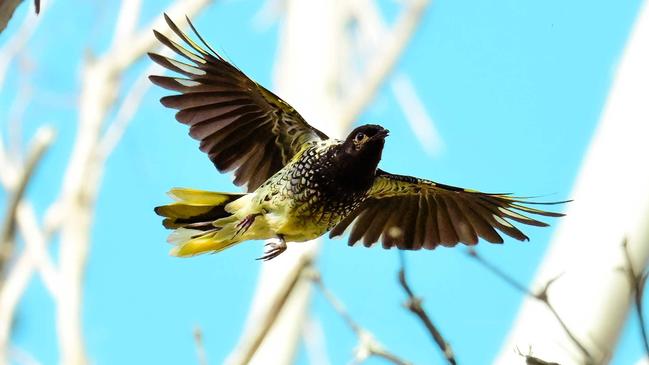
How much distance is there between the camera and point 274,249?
327 cm

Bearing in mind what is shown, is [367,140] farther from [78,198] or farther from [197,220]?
[78,198]

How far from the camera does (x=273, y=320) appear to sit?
2924mm

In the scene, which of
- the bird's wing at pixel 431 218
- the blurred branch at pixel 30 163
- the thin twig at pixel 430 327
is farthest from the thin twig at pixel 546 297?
the blurred branch at pixel 30 163

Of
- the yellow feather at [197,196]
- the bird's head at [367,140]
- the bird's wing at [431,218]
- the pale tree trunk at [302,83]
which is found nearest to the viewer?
the bird's head at [367,140]

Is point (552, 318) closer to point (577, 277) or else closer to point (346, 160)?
point (577, 277)

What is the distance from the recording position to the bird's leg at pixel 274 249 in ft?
10.5

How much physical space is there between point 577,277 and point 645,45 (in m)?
0.80

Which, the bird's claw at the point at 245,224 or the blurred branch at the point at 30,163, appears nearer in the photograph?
the bird's claw at the point at 245,224

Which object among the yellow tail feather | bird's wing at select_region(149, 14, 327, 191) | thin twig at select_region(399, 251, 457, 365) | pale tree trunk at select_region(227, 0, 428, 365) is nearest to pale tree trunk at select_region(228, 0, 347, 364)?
pale tree trunk at select_region(227, 0, 428, 365)

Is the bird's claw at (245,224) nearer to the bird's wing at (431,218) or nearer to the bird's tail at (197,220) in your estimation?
the bird's tail at (197,220)

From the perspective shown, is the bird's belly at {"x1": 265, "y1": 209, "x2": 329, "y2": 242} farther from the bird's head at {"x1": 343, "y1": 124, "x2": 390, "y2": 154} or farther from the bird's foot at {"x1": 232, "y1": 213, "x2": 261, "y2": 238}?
the bird's head at {"x1": 343, "y1": 124, "x2": 390, "y2": 154}

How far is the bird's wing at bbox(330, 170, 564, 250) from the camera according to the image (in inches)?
153

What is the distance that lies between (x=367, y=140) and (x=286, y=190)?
0.31 metres

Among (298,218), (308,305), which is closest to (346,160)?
(298,218)
